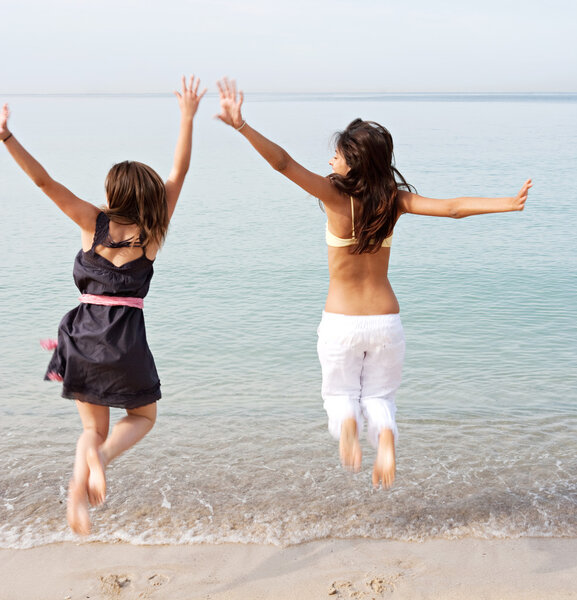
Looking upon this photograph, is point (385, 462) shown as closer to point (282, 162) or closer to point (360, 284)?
point (360, 284)

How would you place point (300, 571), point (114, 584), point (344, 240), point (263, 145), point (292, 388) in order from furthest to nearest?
point (292, 388)
point (300, 571)
point (114, 584)
point (344, 240)
point (263, 145)

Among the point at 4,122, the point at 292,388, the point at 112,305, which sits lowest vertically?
the point at 292,388

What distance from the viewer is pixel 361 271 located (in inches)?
151

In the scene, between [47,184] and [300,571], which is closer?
[47,184]

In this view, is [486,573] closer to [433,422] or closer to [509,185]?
[433,422]

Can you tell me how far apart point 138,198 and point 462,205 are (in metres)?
1.44

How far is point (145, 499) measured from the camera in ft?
17.0

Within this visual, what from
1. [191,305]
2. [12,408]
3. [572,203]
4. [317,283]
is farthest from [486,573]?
[572,203]

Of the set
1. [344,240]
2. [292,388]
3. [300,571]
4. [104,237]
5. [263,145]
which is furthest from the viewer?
[292,388]

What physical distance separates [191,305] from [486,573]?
666cm

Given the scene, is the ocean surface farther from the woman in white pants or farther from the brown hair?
the brown hair

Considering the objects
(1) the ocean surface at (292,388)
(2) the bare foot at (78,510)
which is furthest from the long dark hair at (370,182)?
(1) the ocean surface at (292,388)

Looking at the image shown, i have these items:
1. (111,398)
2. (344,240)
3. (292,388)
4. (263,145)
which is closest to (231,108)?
(263,145)

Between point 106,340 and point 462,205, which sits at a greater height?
point 462,205
